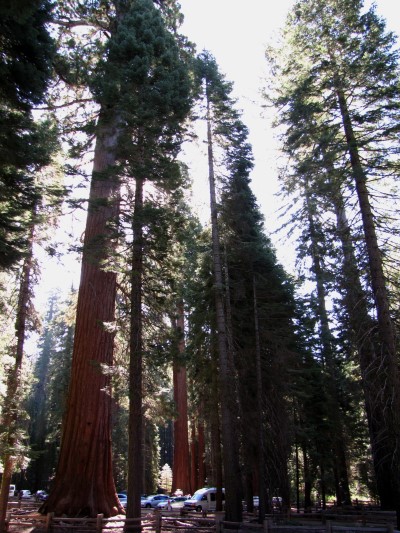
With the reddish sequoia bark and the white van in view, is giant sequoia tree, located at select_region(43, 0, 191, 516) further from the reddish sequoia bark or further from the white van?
the reddish sequoia bark

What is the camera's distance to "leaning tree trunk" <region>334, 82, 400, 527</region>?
370 inches

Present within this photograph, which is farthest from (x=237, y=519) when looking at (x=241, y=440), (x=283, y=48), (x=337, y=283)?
(x=283, y=48)

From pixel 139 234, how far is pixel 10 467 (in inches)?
497

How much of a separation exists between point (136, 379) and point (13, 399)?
33.2 feet

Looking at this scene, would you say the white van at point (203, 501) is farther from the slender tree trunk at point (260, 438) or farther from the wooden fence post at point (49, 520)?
the wooden fence post at point (49, 520)

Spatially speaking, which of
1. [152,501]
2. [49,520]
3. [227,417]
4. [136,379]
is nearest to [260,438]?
[227,417]

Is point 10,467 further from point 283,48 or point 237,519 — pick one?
point 283,48

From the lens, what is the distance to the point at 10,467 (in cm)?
1753

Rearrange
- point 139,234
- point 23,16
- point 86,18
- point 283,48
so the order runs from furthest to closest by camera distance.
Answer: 1. point 86,18
2. point 283,48
3. point 139,234
4. point 23,16

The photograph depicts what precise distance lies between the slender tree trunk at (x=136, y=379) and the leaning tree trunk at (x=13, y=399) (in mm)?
6060

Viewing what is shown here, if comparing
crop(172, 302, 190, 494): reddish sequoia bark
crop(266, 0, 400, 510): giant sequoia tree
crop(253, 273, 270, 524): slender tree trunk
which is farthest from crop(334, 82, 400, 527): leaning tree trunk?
crop(172, 302, 190, 494): reddish sequoia bark

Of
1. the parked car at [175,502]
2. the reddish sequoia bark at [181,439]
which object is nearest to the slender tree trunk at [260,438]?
the parked car at [175,502]

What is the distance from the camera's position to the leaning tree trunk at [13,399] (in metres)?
16.4

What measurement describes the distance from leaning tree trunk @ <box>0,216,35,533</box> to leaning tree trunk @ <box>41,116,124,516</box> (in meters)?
3.69
